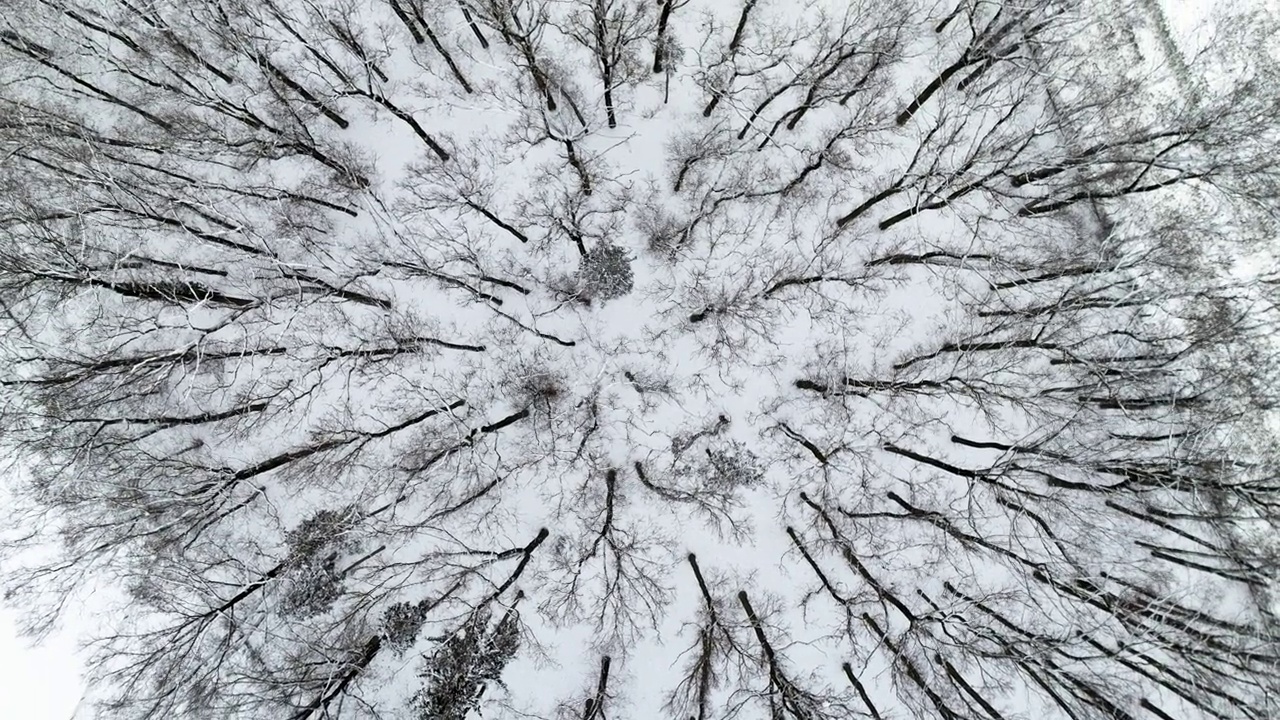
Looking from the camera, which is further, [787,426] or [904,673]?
[787,426]

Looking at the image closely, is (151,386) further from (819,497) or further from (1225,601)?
(1225,601)

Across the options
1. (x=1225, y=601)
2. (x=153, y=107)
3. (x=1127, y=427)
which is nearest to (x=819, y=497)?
(x=1127, y=427)

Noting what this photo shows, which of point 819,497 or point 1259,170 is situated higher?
point 1259,170

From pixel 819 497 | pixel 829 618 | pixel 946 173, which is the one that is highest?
Answer: pixel 946 173

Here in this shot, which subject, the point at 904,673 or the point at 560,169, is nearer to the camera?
the point at 904,673

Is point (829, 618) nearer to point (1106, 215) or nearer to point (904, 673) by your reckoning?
point (904, 673)

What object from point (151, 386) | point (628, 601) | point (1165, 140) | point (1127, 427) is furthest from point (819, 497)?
point (151, 386)
